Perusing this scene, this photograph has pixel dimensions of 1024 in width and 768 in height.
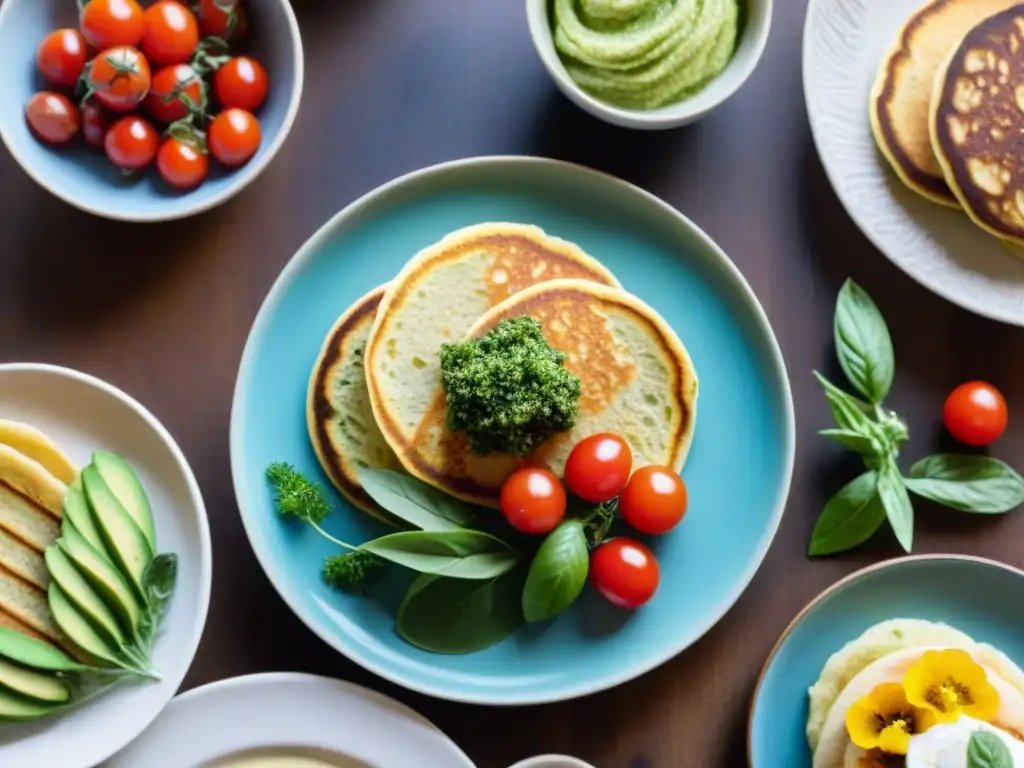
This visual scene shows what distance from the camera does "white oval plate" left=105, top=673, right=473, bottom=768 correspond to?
6.38 ft

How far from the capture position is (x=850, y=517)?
6.86 feet

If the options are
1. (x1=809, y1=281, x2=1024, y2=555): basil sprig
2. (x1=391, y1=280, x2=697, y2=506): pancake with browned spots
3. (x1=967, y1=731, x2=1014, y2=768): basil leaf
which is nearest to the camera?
(x1=967, y1=731, x2=1014, y2=768): basil leaf

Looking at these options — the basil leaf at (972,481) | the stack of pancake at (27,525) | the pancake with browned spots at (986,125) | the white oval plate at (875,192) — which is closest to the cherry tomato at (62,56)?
the stack of pancake at (27,525)

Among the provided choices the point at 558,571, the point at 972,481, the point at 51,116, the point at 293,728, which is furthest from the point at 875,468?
the point at 51,116

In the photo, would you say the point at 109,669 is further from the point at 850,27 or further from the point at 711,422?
the point at 850,27

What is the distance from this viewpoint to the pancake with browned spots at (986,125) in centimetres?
202

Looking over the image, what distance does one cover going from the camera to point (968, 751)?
178 centimetres

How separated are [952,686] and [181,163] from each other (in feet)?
5.69

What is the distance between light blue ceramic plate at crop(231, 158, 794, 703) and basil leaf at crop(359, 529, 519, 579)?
0.51 feet

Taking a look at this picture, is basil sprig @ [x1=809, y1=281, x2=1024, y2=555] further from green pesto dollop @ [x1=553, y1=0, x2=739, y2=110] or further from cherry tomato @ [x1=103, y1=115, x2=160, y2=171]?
cherry tomato @ [x1=103, y1=115, x2=160, y2=171]

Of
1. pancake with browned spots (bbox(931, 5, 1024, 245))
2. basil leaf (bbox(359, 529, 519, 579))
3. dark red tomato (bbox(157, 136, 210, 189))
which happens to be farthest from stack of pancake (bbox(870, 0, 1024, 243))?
dark red tomato (bbox(157, 136, 210, 189))

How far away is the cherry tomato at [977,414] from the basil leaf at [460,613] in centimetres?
95

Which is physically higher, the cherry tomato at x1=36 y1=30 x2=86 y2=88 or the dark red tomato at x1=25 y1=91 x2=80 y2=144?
the cherry tomato at x1=36 y1=30 x2=86 y2=88

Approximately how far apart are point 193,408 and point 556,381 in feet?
2.57
